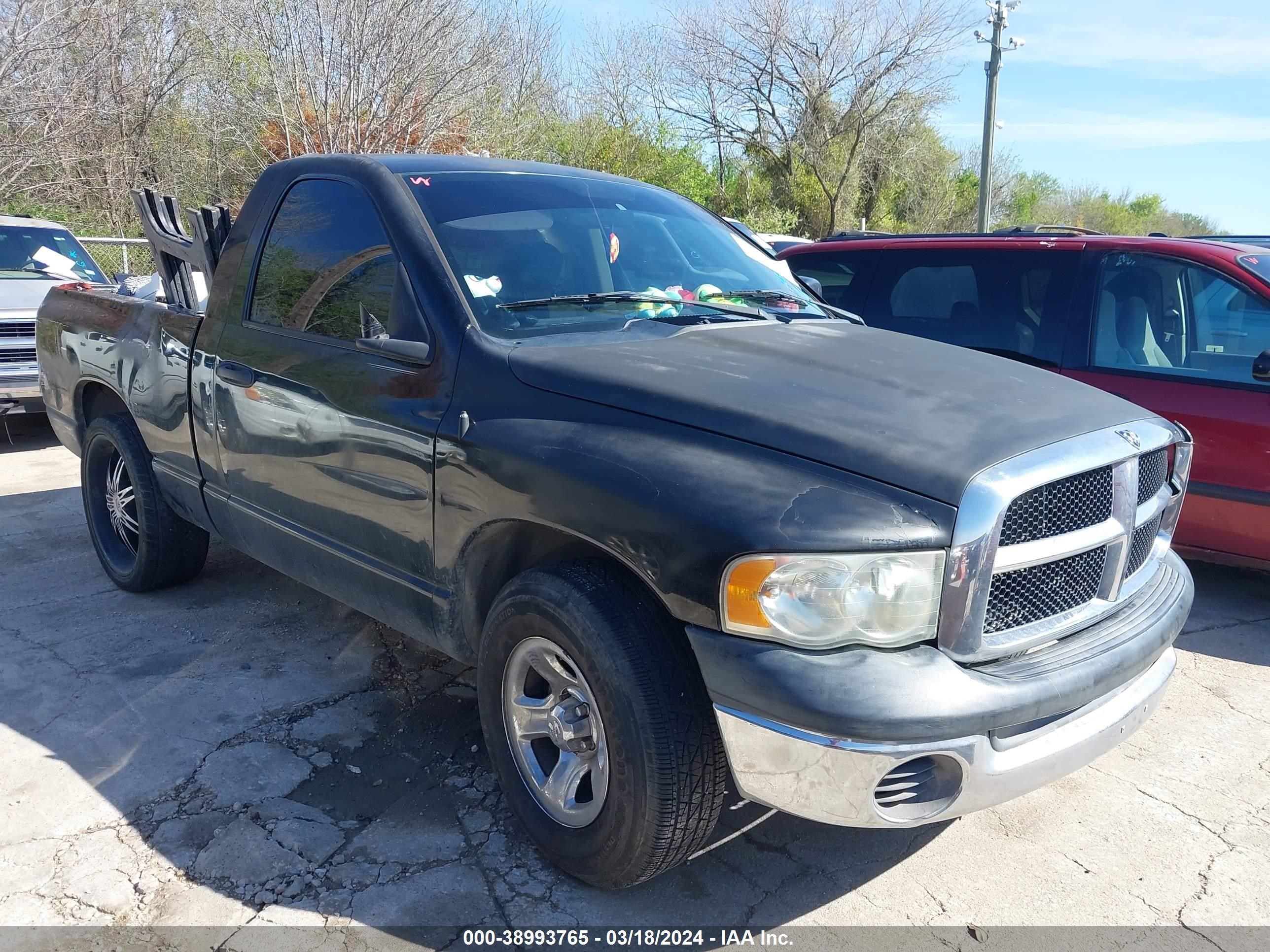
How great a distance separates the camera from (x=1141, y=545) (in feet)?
9.21

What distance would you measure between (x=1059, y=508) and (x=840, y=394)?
1.92 feet

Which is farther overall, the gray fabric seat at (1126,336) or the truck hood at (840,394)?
the gray fabric seat at (1126,336)

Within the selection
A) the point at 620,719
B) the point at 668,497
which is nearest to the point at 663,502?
the point at 668,497

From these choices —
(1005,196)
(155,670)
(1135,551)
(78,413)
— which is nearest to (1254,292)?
(1135,551)

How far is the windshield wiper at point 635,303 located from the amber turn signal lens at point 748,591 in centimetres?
122

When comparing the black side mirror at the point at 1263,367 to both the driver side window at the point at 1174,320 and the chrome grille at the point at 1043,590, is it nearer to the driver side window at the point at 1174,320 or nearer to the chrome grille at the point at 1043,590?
the driver side window at the point at 1174,320

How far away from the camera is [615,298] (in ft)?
10.5

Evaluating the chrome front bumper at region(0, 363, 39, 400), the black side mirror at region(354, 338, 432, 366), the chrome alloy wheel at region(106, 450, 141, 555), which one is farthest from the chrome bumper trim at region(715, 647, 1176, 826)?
the chrome front bumper at region(0, 363, 39, 400)

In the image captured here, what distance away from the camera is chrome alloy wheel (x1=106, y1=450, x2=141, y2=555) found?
15.5 feet

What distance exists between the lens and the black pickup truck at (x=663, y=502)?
2143 mm

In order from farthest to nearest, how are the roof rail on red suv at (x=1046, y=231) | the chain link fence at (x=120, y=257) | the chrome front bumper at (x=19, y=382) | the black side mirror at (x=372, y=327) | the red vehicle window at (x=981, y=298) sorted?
the chain link fence at (x=120, y=257) → the chrome front bumper at (x=19, y=382) → the roof rail on red suv at (x=1046, y=231) → the red vehicle window at (x=981, y=298) → the black side mirror at (x=372, y=327)

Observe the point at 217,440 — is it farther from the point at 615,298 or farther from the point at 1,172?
the point at 1,172

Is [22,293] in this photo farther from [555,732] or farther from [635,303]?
[555,732]

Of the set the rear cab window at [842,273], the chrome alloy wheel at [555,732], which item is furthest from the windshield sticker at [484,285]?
the rear cab window at [842,273]
